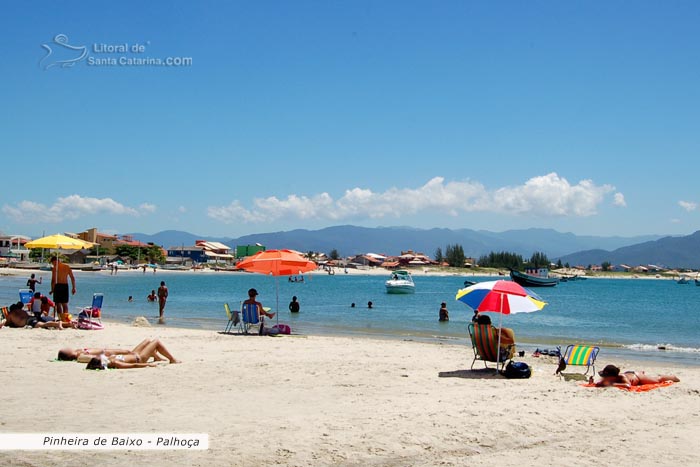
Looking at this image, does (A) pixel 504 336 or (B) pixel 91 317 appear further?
(B) pixel 91 317

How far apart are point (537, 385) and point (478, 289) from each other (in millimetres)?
1968

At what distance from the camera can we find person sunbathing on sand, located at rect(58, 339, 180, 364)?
10.6m

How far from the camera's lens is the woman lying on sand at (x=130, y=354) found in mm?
10555

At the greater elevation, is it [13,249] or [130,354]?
[13,249]

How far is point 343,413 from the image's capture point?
25.3ft

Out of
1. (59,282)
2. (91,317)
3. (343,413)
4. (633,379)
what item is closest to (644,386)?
(633,379)

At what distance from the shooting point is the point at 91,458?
5.62 meters

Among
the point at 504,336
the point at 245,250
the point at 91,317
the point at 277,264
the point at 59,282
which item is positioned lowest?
the point at 91,317

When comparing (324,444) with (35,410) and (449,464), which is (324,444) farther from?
(35,410)

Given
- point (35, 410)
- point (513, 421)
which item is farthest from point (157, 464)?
point (513, 421)

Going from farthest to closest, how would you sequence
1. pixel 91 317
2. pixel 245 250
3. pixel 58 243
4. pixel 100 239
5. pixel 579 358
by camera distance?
1. pixel 245 250
2. pixel 100 239
3. pixel 91 317
4. pixel 58 243
5. pixel 579 358

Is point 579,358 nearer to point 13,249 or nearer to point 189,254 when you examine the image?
point 13,249

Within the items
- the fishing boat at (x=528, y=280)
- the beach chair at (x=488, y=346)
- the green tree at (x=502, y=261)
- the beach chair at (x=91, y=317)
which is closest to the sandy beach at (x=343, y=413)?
the beach chair at (x=488, y=346)

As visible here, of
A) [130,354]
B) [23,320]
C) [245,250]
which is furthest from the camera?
[245,250]
